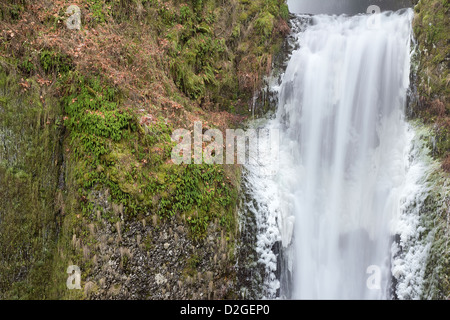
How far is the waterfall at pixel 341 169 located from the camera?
7.60 meters

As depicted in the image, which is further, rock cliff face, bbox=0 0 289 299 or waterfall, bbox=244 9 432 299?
waterfall, bbox=244 9 432 299

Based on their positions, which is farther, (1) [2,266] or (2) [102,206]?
(2) [102,206]

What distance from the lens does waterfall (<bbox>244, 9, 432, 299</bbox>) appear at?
7598 millimetres

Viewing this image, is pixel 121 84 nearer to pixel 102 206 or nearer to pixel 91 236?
pixel 102 206

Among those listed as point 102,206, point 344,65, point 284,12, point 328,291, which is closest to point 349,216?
point 328,291

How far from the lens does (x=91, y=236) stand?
579 cm

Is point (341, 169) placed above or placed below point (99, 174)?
below

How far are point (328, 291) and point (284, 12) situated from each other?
8.15 meters

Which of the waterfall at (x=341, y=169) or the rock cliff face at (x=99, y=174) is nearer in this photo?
the rock cliff face at (x=99, y=174)

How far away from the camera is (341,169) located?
834 centimetres

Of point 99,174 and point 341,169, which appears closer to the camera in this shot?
point 99,174

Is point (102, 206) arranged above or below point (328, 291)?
above

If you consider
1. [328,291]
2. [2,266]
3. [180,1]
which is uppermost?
[180,1]

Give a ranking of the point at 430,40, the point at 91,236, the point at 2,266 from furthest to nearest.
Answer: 1. the point at 430,40
2. the point at 91,236
3. the point at 2,266
